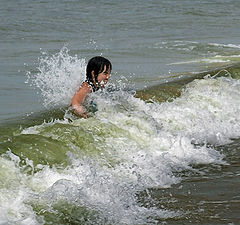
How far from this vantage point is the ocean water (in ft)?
19.8

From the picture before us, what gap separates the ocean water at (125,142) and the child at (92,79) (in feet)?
0.64

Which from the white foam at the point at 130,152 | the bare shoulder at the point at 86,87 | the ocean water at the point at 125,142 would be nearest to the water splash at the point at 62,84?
the ocean water at the point at 125,142

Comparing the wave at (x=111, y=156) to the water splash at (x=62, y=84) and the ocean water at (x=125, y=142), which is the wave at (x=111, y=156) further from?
the water splash at (x=62, y=84)

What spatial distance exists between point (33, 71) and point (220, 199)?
8.93 metres

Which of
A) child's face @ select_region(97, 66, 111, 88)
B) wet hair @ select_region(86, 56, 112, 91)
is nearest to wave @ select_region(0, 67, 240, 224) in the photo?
child's face @ select_region(97, 66, 111, 88)

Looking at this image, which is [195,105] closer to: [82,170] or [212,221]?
[82,170]

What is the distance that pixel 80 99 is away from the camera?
9.00 meters

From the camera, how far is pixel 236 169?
7660 mm

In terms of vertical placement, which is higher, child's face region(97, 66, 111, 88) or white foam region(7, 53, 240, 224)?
child's face region(97, 66, 111, 88)

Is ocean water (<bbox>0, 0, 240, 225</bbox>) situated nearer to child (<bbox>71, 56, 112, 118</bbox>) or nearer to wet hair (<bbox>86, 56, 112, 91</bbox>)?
child (<bbox>71, 56, 112, 118</bbox>)

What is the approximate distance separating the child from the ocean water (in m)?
0.20

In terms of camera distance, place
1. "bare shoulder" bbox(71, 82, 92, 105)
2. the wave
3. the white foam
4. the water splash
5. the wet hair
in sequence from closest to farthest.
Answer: the wave → the white foam → the wet hair → "bare shoulder" bbox(71, 82, 92, 105) → the water splash

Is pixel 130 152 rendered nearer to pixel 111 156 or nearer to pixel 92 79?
pixel 111 156

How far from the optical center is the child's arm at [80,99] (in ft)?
29.2
